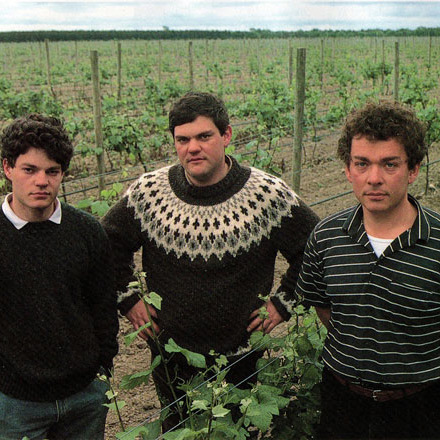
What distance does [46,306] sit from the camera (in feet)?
6.61

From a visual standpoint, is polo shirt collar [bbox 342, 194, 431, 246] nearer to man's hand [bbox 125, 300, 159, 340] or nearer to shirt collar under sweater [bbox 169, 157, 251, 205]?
shirt collar under sweater [bbox 169, 157, 251, 205]

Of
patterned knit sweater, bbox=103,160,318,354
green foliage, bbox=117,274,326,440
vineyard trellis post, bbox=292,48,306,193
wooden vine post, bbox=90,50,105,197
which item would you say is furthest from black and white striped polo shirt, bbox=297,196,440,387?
wooden vine post, bbox=90,50,105,197

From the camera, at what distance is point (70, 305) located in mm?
2061

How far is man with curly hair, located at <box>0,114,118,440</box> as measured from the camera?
1997 mm

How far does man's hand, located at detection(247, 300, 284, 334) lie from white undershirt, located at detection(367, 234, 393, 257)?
0.73m

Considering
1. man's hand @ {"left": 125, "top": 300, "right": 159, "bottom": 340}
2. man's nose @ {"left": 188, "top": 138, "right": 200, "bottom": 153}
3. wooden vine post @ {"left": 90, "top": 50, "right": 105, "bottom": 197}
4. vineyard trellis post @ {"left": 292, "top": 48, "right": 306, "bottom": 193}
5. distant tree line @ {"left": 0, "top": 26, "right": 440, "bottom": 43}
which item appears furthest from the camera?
distant tree line @ {"left": 0, "top": 26, "right": 440, "bottom": 43}

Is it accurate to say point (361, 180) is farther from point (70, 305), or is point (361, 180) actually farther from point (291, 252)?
point (70, 305)

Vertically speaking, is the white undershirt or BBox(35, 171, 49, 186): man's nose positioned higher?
BBox(35, 171, 49, 186): man's nose

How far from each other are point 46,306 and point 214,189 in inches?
31.4

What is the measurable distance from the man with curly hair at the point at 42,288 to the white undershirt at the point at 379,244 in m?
0.94

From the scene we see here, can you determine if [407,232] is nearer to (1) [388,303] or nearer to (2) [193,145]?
(1) [388,303]

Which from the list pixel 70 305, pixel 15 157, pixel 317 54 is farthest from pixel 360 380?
pixel 317 54

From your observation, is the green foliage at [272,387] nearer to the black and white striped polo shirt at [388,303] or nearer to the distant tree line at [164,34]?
the black and white striped polo shirt at [388,303]

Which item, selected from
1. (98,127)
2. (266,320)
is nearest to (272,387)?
(266,320)
